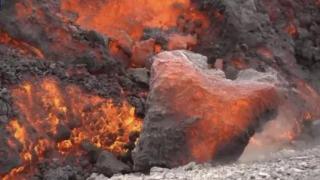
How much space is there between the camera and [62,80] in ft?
38.2

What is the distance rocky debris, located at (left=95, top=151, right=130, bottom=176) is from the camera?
1059 centimetres

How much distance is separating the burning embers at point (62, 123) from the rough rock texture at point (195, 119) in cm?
130

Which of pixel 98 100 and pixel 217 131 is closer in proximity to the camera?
pixel 217 131

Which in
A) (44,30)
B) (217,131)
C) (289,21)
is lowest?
(217,131)

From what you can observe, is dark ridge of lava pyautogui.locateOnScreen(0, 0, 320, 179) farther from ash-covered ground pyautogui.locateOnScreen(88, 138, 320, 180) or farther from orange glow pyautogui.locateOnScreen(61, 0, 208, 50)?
ash-covered ground pyautogui.locateOnScreen(88, 138, 320, 180)

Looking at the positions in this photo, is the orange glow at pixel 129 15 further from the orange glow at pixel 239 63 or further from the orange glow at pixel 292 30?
the orange glow at pixel 292 30

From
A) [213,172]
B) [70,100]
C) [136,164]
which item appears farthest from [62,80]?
[213,172]

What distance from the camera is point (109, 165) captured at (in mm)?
10680

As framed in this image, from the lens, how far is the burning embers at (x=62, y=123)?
34.2 feet

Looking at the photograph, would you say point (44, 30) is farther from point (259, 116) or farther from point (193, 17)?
point (259, 116)

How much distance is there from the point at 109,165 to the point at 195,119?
1949mm

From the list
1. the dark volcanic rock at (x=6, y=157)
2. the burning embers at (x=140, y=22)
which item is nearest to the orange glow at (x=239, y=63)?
the burning embers at (x=140, y=22)

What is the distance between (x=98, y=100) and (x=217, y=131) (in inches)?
116

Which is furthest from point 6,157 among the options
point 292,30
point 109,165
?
point 292,30
